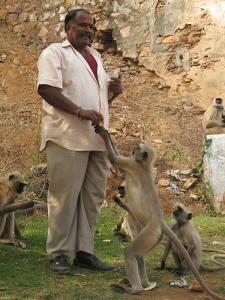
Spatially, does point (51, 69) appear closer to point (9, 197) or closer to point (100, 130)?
point (100, 130)

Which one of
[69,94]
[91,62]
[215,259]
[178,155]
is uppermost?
[91,62]

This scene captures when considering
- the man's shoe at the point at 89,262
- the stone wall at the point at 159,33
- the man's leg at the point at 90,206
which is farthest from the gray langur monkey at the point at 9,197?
the stone wall at the point at 159,33

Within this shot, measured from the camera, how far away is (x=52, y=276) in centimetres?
456

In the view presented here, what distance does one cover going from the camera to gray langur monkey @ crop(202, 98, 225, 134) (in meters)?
11.4

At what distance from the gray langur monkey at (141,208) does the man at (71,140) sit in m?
0.26

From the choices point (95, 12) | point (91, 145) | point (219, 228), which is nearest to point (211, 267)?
point (91, 145)

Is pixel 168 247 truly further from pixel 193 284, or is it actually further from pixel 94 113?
pixel 94 113

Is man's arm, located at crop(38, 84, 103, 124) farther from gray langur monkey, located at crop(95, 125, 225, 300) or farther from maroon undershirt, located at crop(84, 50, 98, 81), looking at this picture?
maroon undershirt, located at crop(84, 50, 98, 81)

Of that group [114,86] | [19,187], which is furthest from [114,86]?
[19,187]

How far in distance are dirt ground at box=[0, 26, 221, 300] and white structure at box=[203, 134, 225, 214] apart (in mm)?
348

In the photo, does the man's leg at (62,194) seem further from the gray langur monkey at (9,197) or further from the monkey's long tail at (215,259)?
the monkey's long tail at (215,259)

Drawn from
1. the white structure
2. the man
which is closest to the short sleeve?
the man

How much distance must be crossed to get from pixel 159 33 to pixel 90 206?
10.1 metres

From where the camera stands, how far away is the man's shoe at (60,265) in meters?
4.64
